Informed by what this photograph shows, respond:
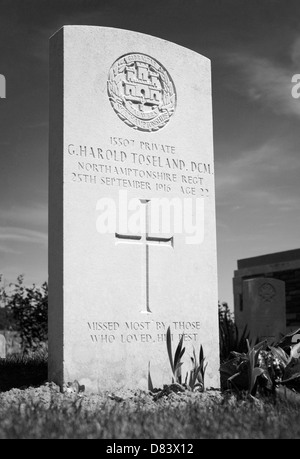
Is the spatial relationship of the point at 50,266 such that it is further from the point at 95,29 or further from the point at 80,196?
the point at 95,29

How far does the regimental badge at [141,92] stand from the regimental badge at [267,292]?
7.43m

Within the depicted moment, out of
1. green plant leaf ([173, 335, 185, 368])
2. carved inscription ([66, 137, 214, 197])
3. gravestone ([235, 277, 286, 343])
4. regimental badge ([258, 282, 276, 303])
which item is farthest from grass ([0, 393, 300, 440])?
regimental badge ([258, 282, 276, 303])

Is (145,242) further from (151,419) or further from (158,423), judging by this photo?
(158,423)

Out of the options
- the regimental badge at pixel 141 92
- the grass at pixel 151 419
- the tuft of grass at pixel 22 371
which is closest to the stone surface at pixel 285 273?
the tuft of grass at pixel 22 371

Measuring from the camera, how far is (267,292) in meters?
13.3

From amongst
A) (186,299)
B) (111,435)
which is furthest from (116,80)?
(111,435)

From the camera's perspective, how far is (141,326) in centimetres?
611

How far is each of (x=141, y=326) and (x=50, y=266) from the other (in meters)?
1.03
